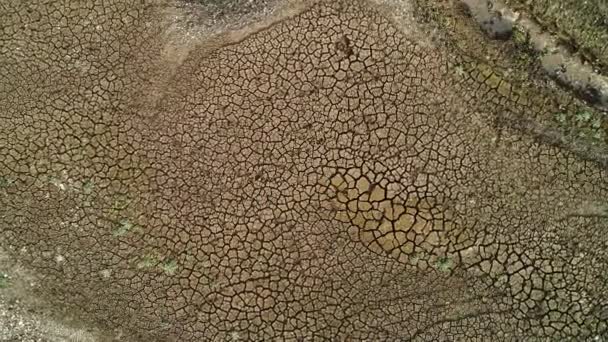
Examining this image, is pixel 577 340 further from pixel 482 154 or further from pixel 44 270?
pixel 44 270

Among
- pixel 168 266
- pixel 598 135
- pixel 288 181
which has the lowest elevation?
pixel 168 266

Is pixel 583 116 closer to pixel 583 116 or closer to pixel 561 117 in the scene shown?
pixel 583 116

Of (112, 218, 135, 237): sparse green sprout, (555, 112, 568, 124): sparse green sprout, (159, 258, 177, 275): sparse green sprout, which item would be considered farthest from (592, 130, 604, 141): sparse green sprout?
(112, 218, 135, 237): sparse green sprout

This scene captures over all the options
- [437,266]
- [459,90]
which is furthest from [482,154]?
[437,266]

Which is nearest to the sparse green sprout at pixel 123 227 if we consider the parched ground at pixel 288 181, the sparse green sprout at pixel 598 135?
the parched ground at pixel 288 181

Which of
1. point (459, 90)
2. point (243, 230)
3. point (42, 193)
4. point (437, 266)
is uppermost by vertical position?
point (459, 90)

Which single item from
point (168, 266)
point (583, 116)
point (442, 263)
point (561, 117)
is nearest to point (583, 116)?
point (583, 116)

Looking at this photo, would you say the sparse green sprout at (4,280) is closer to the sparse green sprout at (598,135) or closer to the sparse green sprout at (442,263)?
the sparse green sprout at (442,263)
